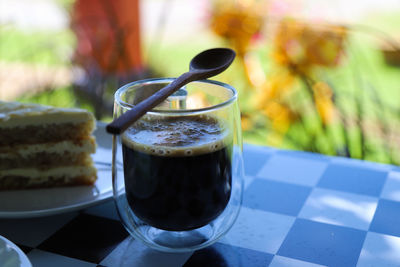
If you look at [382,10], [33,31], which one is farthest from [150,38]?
[382,10]

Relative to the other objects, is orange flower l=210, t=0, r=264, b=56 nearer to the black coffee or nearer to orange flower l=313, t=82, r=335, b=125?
orange flower l=313, t=82, r=335, b=125

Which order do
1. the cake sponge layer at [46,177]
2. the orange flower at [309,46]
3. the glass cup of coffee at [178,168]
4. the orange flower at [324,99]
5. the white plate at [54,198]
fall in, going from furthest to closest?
the orange flower at [309,46], the orange flower at [324,99], the cake sponge layer at [46,177], the white plate at [54,198], the glass cup of coffee at [178,168]

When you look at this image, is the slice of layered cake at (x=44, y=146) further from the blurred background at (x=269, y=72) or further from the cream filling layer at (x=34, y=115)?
the blurred background at (x=269, y=72)

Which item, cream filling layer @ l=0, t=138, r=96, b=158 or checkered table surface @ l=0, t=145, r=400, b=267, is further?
cream filling layer @ l=0, t=138, r=96, b=158

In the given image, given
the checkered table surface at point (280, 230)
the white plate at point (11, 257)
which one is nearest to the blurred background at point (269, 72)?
the checkered table surface at point (280, 230)

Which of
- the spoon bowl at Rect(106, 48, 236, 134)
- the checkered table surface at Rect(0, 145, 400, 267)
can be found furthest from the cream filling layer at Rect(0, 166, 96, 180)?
the spoon bowl at Rect(106, 48, 236, 134)

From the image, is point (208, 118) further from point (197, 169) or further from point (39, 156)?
point (39, 156)
